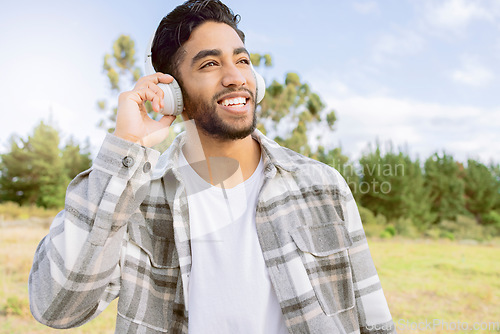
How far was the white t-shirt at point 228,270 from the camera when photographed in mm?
1886

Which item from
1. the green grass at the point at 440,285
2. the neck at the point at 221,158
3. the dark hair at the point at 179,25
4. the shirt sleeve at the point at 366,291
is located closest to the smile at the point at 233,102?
the neck at the point at 221,158

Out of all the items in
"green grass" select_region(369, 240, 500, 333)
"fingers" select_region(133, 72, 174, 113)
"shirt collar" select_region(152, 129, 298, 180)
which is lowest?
"green grass" select_region(369, 240, 500, 333)

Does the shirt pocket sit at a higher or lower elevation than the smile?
lower

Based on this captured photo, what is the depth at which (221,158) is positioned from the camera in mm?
2361

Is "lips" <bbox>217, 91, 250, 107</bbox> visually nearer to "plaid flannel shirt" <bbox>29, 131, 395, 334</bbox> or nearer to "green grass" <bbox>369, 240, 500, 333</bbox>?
"plaid flannel shirt" <bbox>29, 131, 395, 334</bbox>

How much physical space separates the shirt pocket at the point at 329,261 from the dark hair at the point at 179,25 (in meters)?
1.30

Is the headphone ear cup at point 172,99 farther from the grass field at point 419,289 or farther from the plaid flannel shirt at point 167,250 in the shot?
the grass field at point 419,289

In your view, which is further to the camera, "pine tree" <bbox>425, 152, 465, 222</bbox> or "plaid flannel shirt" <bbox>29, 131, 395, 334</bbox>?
"pine tree" <bbox>425, 152, 465, 222</bbox>

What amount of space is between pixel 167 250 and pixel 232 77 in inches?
40.5

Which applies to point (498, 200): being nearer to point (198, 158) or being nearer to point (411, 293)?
point (411, 293)

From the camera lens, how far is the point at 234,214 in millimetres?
2121

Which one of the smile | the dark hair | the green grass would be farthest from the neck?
the green grass

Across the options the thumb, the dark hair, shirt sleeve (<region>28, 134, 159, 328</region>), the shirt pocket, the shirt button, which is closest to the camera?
shirt sleeve (<region>28, 134, 159, 328</region>)

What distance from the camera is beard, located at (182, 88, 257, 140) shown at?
87.4 inches
